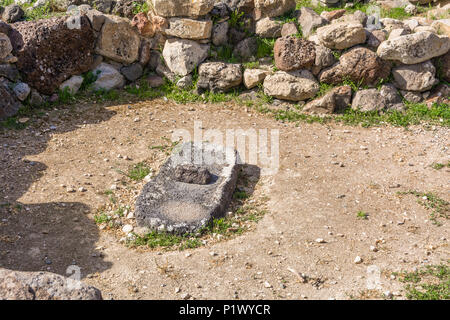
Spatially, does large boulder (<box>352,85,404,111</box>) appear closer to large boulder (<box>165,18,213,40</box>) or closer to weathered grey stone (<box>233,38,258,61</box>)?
weathered grey stone (<box>233,38,258,61</box>)

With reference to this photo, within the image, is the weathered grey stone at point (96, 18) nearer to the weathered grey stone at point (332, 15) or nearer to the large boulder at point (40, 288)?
the weathered grey stone at point (332, 15)

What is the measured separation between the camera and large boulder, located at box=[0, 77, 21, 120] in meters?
8.16

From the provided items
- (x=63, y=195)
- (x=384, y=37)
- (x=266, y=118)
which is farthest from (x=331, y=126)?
(x=63, y=195)

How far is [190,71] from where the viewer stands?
916 cm

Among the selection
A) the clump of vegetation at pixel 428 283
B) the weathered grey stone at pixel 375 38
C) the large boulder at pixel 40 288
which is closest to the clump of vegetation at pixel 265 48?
the weathered grey stone at pixel 375 38

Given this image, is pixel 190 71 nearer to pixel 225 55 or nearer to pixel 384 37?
pixel 225 55

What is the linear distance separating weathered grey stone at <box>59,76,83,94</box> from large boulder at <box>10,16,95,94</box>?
68 mm

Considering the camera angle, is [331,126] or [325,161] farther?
[331,126]

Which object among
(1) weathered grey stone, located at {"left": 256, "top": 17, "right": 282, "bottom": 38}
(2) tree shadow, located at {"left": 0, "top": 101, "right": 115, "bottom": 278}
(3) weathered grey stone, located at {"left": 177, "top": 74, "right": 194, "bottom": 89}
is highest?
(1) weathered grey stone, located at {"left": 256, "top": 17, "right": 282, "bottom": 38}

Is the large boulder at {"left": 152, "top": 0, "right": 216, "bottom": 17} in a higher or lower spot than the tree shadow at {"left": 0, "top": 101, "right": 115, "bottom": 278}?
higher

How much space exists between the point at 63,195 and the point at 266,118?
3.39 m

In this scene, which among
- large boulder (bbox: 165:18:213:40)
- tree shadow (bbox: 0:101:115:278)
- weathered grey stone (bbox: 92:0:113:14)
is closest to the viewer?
tree shadow (bbox: 0:101:115:278)

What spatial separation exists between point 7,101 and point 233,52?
379cm

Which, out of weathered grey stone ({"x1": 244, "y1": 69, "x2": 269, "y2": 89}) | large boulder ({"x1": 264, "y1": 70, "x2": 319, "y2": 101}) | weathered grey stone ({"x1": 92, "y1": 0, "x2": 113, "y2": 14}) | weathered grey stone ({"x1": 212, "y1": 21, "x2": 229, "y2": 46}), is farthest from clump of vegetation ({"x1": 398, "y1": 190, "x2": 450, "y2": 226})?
weathered grey stone ({"x1": 92, "y1": 0, "x2": 113, "y2": 14})
